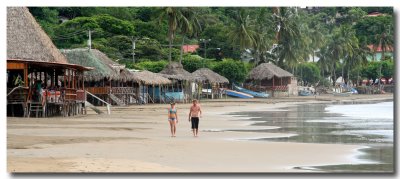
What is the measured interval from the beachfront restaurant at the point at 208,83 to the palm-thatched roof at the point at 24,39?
28119 mm

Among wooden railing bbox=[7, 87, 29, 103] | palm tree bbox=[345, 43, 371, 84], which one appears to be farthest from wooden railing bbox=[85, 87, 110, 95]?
palm tree bbox=[345, 43, 371, 84]

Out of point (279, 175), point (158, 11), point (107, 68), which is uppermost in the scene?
point (158, 11)

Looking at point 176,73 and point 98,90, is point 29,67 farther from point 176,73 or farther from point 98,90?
point 176,73

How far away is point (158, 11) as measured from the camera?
59.2m

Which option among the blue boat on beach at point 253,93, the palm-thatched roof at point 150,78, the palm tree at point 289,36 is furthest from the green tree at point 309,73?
the palm-thatched roof at point 150,78

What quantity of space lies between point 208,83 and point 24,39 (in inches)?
1286

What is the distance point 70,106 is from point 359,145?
16.1m

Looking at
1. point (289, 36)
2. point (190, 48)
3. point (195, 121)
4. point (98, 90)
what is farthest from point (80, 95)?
point (190, 48)

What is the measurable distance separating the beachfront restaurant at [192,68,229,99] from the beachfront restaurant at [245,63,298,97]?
5538 mm

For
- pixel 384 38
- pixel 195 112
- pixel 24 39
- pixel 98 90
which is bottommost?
pixel 195 112

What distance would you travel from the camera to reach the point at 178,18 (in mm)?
58094

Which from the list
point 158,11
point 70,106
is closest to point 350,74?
point 158,11

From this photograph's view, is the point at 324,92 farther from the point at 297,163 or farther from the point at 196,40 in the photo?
the point at 297,163

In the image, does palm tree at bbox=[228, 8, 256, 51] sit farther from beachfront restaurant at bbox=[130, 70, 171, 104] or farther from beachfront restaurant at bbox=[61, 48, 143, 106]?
beachfront restaurant at bbox=[61, 48, 143, 106]
